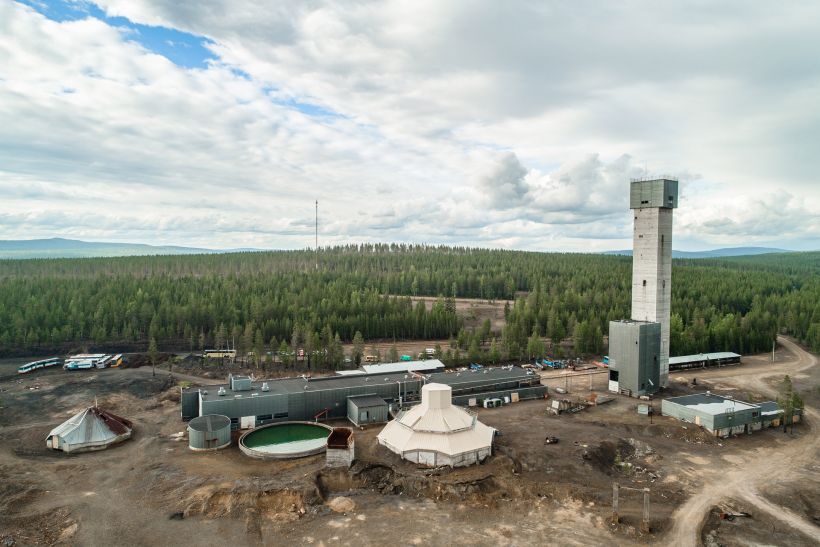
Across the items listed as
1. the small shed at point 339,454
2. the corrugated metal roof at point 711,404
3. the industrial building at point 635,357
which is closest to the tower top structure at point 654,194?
the industrial building at point 635,357

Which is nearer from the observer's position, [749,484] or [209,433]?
[749,484]

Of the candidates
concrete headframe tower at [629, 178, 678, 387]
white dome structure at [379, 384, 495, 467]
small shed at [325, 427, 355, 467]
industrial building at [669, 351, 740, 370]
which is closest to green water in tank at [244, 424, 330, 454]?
small shed at [325, 427, 355, 467]

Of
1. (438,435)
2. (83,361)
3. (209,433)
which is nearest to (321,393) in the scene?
(209,433)

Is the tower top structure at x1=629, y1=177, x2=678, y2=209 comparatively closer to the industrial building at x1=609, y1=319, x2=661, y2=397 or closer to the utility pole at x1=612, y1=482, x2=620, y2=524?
the industrial building at x1=609, y1=319, x2=661, y2=397

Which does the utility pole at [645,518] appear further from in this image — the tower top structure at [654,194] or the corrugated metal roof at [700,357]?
the corrugated metal roof at [700,357]

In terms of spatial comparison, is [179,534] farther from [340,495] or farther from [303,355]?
[303,355]

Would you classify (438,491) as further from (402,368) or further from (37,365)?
(37,365)

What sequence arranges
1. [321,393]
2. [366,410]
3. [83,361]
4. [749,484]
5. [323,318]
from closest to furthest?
[749,484]
[366,410]
[321,393]
[83,361]
[323,318]
